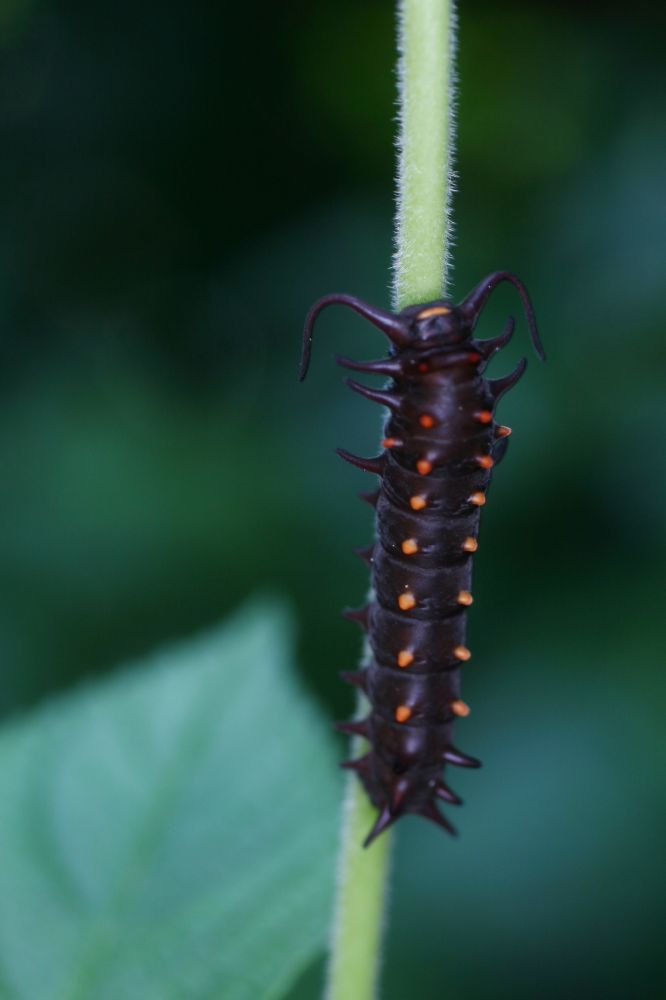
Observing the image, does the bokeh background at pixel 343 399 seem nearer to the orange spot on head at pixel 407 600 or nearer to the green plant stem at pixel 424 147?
the orange spot on head at pixel 407 600

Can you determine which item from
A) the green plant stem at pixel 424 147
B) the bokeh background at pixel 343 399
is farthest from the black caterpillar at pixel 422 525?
the bokeh background at pixel 343 399

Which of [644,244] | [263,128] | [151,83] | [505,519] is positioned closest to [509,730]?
[505,519]

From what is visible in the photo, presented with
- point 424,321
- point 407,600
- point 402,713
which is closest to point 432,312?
point 424,321

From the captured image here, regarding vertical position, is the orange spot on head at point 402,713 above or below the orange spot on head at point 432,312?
below

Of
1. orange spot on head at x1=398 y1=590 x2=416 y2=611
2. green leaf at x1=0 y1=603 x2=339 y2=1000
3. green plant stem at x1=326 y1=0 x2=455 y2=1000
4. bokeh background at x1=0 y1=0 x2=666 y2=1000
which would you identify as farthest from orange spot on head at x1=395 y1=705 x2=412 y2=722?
bokeh background at x1=0 y1=0 x2=666 y2=1000

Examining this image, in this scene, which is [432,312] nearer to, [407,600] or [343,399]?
[407,600]

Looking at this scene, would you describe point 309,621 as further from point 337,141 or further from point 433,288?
point 433,288

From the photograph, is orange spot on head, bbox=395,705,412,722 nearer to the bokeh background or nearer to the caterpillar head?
the caterpillar head
